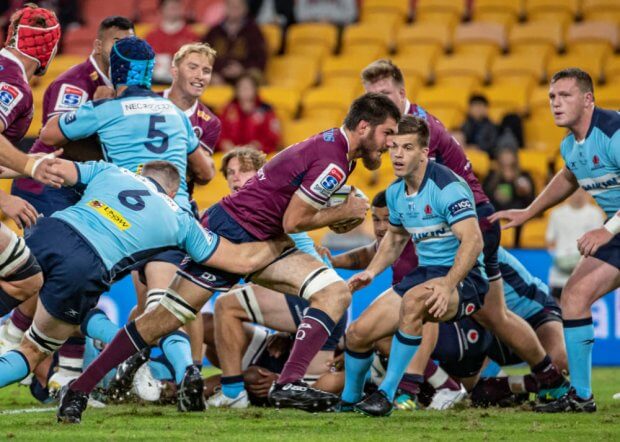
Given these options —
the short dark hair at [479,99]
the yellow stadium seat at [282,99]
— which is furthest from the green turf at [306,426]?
the yellow stadium seat at [282,99]

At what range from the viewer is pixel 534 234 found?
13.1m

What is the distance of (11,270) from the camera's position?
20.7ft

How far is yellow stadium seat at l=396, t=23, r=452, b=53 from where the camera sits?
15.8m

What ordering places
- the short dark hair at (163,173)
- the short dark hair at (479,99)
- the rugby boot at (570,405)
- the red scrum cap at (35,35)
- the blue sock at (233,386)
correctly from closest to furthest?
the short dark hair at (163,173) < the rugby boot at (570,405) < the red scrum cap at (35,35) < the blue sock at (233,386) < the short dark hair at (479,99)

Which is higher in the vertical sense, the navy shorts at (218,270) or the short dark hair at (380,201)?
the short dark hair at (380,201)

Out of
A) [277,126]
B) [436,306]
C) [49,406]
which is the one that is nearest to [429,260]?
[436,306]

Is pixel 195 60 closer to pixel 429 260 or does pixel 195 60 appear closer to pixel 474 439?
pixel 429 260

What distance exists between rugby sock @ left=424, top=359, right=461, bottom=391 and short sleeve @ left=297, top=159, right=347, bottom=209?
1.73 m

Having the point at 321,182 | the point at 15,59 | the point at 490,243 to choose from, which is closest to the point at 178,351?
the point at 321,182

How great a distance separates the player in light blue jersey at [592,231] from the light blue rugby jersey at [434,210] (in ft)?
2.62

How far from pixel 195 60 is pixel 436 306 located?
2.89 meters

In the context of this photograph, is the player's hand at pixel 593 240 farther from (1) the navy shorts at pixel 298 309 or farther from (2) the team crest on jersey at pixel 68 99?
(2) the team crest on jersey at pixel 68 99

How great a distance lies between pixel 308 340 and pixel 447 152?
211cm

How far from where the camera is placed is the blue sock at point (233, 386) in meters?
8.01
